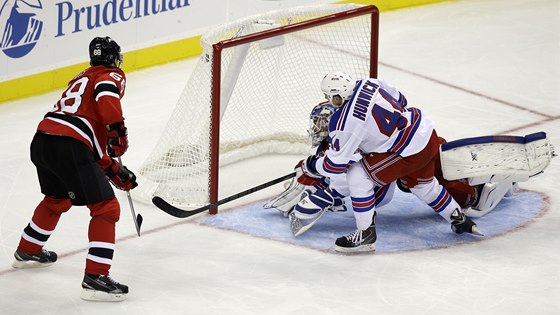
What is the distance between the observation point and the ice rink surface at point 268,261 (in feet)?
16.3

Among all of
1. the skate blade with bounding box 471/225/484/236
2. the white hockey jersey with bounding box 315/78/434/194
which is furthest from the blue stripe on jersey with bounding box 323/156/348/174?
the skate blade with bounding box 471/225/484/236

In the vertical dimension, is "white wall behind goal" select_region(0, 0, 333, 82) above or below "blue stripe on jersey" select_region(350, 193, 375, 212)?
above

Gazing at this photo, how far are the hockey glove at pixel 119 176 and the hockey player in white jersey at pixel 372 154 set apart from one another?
0.78 m

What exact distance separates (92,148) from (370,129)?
3.66ft

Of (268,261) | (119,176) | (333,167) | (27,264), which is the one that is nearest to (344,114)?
(333,167)

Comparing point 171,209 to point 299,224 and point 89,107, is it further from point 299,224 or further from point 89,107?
point 89,107

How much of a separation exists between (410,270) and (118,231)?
4.27 ft

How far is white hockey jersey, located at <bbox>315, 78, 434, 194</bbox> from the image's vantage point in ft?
17.1

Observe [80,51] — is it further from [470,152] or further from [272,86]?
[470,152]

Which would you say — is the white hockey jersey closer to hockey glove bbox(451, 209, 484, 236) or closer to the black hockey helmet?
hockey glove bbox(451, 209, 484, 236)

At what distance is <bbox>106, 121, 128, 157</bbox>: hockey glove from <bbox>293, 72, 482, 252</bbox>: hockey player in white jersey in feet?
2.83

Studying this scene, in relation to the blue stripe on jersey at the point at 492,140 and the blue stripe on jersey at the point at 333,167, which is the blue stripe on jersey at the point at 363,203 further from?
the blue stripe on jersey at the point at 492,140

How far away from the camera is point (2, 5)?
22.8 feet

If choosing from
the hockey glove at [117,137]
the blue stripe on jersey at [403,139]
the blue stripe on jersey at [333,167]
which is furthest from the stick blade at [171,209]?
the blue stripe on jersey at [403,139]
